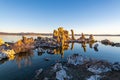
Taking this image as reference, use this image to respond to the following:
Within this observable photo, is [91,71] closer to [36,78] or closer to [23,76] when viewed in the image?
[36,78]

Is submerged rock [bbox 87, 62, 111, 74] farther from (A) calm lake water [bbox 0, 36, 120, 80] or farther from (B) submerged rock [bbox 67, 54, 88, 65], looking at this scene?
(A) calm lake water [bbox 0, 36, 120, 80]

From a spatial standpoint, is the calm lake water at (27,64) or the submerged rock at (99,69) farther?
the calm lake water at (27,64)

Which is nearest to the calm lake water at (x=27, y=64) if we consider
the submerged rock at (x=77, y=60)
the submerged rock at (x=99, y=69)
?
the submerged rock at (x=77, y=60)

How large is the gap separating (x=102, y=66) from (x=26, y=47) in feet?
196

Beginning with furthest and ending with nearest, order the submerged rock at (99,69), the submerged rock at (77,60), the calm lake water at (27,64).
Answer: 1. the submerged rock at (77,60)
2. the calm lake water at (27,64)
3. the submerged rock at (99,69)

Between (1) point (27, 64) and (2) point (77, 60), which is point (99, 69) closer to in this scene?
(2) point (77, 60)

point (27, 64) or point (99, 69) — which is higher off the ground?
point (99, 69)

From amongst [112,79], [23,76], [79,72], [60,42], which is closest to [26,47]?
[60,42]

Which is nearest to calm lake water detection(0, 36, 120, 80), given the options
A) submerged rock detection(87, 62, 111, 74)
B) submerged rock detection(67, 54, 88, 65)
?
submerged rock detection(67, 54, 88, 65)

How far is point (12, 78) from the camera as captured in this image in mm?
34312

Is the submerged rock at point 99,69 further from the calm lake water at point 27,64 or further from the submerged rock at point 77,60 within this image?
the calm lake water at point 27,64

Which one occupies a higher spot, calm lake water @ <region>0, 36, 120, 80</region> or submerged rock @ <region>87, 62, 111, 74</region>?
submerged rock @ <region>87, 62, 111, 74</region>

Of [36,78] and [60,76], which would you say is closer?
[60,76]

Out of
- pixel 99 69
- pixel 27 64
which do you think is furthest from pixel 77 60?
pixel 27 64
